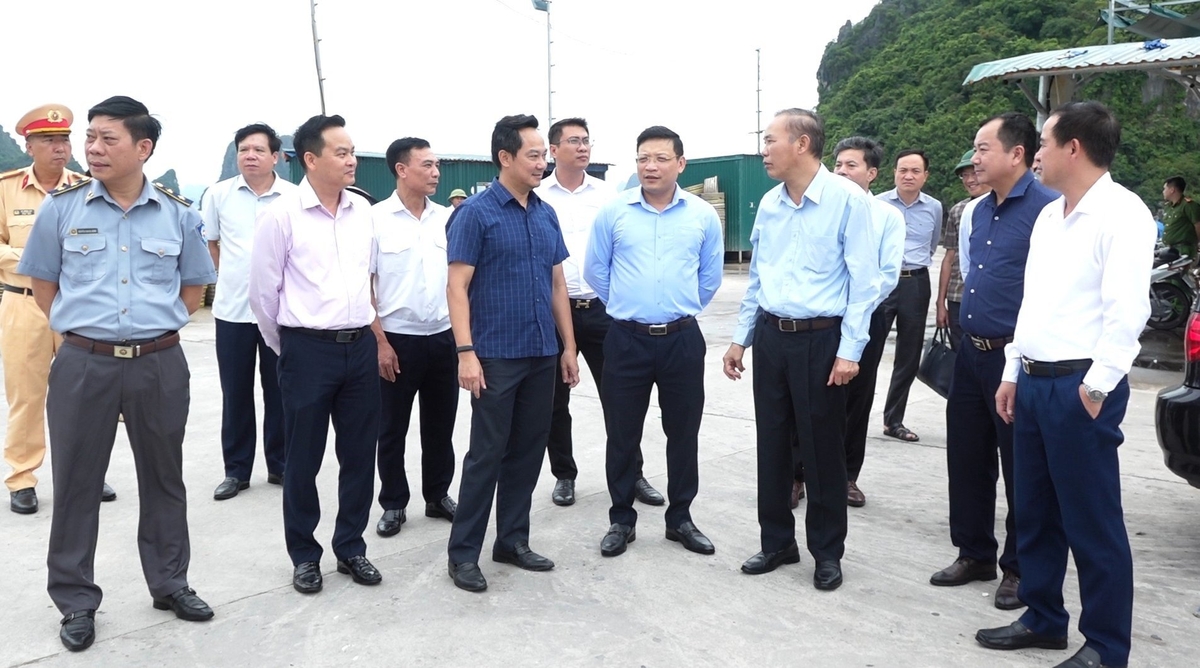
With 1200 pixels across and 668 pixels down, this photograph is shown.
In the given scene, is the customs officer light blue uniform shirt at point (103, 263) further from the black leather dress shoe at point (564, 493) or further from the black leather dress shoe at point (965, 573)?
the black leather dress shoe at point (965, 573)

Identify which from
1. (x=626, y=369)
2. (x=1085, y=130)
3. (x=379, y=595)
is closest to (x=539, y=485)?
(x=626, y=369)

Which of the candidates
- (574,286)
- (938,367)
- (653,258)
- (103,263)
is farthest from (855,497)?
(103,263)

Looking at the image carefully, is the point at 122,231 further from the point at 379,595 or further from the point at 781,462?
the point at 781,462

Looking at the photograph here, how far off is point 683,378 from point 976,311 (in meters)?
1.26

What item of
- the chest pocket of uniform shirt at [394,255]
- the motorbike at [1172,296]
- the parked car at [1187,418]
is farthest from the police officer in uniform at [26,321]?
the motorbike at [1172,296]

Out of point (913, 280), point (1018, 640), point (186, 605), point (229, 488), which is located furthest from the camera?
point (913, 280)

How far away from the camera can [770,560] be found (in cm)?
408

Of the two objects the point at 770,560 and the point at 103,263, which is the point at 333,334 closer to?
the point at 103,263

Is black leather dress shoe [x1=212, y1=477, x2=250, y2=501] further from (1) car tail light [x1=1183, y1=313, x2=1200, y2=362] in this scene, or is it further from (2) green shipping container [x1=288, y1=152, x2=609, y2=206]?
(2) green shipping container [x1=288, y1=152, x2=609, y2=206]

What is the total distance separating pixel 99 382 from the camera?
3.41m

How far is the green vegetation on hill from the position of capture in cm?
2294

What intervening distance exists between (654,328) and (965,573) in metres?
1.61

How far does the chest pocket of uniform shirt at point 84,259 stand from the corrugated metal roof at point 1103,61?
7637 millimetres

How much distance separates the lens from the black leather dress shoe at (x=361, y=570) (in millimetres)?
3900
